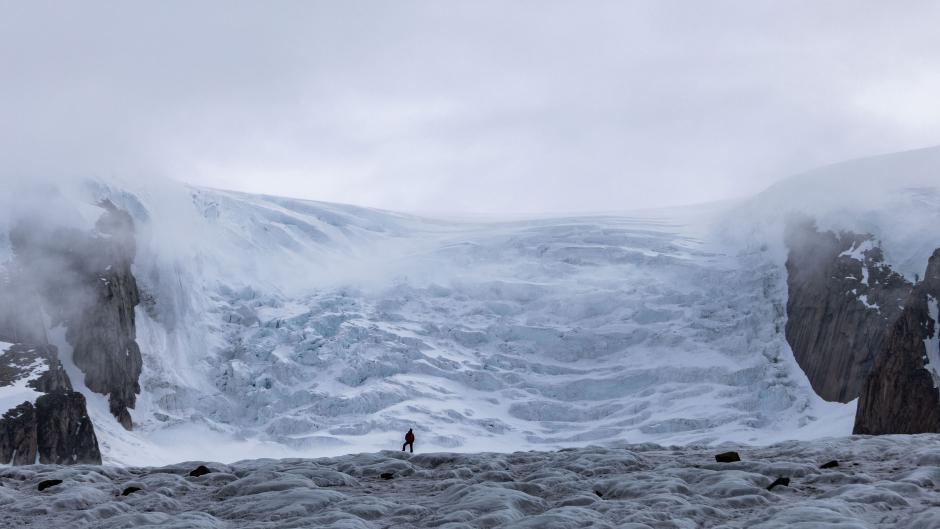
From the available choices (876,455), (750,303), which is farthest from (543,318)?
(876,455)

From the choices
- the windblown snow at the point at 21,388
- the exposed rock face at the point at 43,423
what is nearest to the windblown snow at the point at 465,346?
the exposed rock face at the point at 43,423

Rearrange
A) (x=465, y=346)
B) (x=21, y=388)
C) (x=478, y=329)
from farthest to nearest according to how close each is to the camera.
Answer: (x=478, y=329), (x=465, y=346), (x=21, y=388)

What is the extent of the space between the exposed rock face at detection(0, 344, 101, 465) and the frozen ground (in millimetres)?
52456

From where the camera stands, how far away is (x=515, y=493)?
16.5 meters

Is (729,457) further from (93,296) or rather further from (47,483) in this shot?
(93,296)

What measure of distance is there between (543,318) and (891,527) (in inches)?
3144

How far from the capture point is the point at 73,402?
73375 mm

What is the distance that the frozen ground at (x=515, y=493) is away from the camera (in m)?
14.8

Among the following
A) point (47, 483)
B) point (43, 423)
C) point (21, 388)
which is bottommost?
point (43, 423)

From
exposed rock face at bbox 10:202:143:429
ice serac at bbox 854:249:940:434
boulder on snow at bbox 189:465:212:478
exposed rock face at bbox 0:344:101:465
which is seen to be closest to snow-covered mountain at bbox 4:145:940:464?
exposed rock face at bbox 10:202:143:429

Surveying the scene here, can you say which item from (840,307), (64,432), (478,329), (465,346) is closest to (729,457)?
(64,432)

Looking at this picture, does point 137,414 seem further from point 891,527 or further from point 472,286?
point 891,527

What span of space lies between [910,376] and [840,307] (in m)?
20.9

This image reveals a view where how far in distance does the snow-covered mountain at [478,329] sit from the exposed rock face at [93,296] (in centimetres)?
113
